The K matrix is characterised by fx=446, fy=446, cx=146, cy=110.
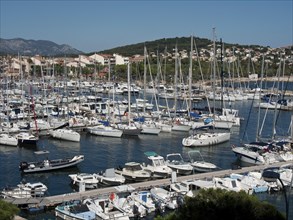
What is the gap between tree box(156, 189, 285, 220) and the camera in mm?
13609

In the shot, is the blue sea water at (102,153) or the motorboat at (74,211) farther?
the blue sea water at (102,153)

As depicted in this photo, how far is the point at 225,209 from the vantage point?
549 inches

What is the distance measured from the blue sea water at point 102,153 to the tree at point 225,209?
1113 cm

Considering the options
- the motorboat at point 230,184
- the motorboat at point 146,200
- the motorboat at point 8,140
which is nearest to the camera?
the motorboat at point 146,200

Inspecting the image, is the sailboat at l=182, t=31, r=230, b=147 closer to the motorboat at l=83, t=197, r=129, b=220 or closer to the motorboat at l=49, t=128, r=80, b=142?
the motorboat at l=49, t=128, r=80, b=142

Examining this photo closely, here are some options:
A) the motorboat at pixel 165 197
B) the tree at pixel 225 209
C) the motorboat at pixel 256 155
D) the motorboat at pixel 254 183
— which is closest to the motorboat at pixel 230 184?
the motorboat at pixel 254 183

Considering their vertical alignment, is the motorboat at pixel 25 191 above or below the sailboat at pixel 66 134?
below

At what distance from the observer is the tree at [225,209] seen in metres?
13.6

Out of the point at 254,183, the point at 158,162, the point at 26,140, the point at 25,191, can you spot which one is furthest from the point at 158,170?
the point at 26,140

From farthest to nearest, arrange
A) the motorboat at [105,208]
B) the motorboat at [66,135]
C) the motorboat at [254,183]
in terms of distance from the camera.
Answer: the motorboat at [66,135], the motorboat at [254,183], the motorboat at [105,208]

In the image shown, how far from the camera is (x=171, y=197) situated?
23875 millimetres

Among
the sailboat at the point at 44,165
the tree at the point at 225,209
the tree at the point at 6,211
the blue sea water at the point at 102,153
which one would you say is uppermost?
the tree at the point at 225,209

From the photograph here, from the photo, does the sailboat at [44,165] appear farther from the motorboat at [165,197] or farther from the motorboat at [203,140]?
the motorboat at [203,140]

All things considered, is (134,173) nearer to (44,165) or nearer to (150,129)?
(44,165)
